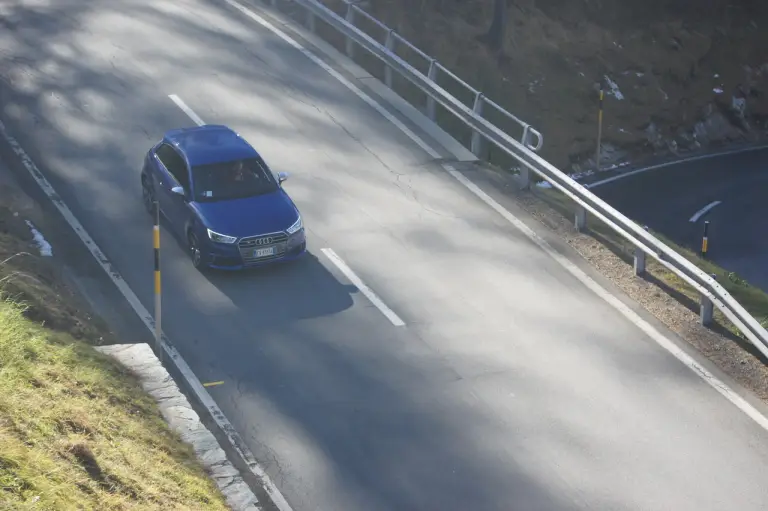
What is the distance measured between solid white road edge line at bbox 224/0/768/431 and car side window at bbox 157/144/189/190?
487 centimetres

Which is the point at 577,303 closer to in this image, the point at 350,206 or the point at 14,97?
the point at 350,206

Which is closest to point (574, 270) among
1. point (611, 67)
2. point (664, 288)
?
point (664, 288)

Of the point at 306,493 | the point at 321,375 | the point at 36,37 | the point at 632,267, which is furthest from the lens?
the point at 36,37

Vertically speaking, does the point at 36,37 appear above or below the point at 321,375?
above

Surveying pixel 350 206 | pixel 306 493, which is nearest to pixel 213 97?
pixel 350 206

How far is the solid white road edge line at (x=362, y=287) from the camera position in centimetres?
1414

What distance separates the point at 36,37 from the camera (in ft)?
77.5

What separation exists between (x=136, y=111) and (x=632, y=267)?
9943mm

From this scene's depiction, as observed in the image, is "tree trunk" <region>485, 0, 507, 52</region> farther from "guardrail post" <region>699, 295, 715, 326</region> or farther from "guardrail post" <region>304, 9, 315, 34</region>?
"guardrail post" <region>699, 295, 715, 326</region>

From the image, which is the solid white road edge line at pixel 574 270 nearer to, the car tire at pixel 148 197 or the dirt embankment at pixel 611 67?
the car tire at pixel 148 197

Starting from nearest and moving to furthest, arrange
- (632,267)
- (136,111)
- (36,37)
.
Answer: (632,267)
(136,111)
(36,37)

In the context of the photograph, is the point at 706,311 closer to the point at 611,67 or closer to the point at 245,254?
the point at 245,254

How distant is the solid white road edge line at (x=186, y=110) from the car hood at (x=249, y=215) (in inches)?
186

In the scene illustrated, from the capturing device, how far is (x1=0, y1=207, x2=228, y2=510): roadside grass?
26.3 feet
